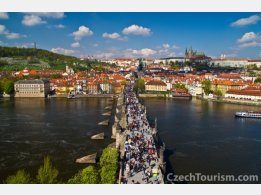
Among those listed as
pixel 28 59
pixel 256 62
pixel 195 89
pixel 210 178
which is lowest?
pixel 210 178

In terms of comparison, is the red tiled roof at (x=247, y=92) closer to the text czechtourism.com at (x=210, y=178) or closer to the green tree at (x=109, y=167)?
the text czechtourism.com at (x=210, y=178)

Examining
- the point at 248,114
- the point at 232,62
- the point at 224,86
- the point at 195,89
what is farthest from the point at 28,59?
the point at 248,114

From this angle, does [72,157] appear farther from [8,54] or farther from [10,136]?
[8,54]

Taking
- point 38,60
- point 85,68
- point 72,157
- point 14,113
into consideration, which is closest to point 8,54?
point 38,60

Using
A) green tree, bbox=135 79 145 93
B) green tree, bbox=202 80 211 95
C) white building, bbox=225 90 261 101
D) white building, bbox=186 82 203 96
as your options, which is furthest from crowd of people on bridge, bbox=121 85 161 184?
green tree, bbox=135 79 145 93

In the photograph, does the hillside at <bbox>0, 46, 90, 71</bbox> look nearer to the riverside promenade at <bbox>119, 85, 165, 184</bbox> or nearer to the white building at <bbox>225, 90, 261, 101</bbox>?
the white building at <bbox>225, 90, 261, 101</bbox>

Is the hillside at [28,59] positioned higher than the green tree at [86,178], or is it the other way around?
the hillside at [28,59]

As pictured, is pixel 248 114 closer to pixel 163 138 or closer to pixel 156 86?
pixel 163 138

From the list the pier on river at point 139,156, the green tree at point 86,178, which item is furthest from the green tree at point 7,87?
the green tree at point 86,178
